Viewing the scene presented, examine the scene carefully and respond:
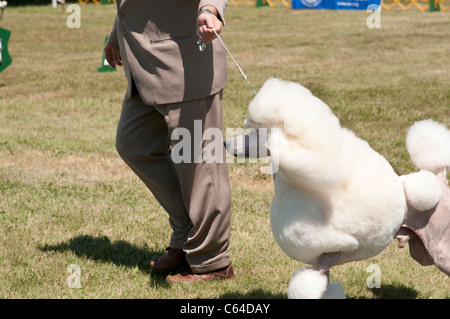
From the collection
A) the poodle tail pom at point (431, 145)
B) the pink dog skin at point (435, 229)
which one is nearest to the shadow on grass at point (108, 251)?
the pink dog skin at point (435, 229)

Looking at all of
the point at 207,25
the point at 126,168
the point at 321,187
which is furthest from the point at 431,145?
the point at 126,168

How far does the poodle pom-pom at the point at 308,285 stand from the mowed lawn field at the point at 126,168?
79cm

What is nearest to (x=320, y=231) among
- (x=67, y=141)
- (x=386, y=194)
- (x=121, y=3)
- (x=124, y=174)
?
(x=386, y=194)

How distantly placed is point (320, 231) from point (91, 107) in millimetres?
6182

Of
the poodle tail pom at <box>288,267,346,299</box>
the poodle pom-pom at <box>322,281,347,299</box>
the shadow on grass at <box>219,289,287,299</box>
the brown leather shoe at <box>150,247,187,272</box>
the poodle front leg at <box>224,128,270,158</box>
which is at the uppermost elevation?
the poodle front leg at <box>224,128,270,158</box>

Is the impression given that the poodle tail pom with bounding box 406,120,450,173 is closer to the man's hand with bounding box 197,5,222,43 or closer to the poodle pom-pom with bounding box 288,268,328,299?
the poodle pom-pom with bounding box 288,268,328,299

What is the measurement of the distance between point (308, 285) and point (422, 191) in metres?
0.62

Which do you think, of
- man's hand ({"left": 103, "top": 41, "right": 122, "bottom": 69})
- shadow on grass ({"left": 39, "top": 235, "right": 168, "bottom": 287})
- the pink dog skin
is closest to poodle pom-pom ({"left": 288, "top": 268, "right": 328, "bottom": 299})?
the pink dog skin

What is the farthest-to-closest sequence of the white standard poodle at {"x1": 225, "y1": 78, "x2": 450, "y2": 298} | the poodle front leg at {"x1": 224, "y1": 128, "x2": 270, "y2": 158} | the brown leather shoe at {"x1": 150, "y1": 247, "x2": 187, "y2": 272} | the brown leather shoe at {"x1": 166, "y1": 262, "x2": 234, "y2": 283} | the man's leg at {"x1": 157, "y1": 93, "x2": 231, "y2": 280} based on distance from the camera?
A: the brown leather shoe at {"x1": 150, "y1": 247, "x2": 187, "y2": 272}
the brown leather shoe at {"x1": 166, "y1": 262, "x2": 234, "y2": 283}
the man's leg at {"x1": 157, "y1": 93, "x2": 231, "y2": 280}
the poodle front leg at {"x1": 224, "y1": 128, "x2": 270, "y2": 158}
the white standard poodle at {"x1": 225, "y1": 78, "x2": 450, "y2": 298}

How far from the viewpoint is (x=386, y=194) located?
2580 millimetres

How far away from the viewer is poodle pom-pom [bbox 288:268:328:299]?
2.54m

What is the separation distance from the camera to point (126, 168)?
5836mm

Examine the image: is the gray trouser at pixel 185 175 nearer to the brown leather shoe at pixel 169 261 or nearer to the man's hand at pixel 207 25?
the brown leather shoe at pixel 169 261

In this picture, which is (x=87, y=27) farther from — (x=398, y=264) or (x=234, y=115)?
(x=398, y=264)
